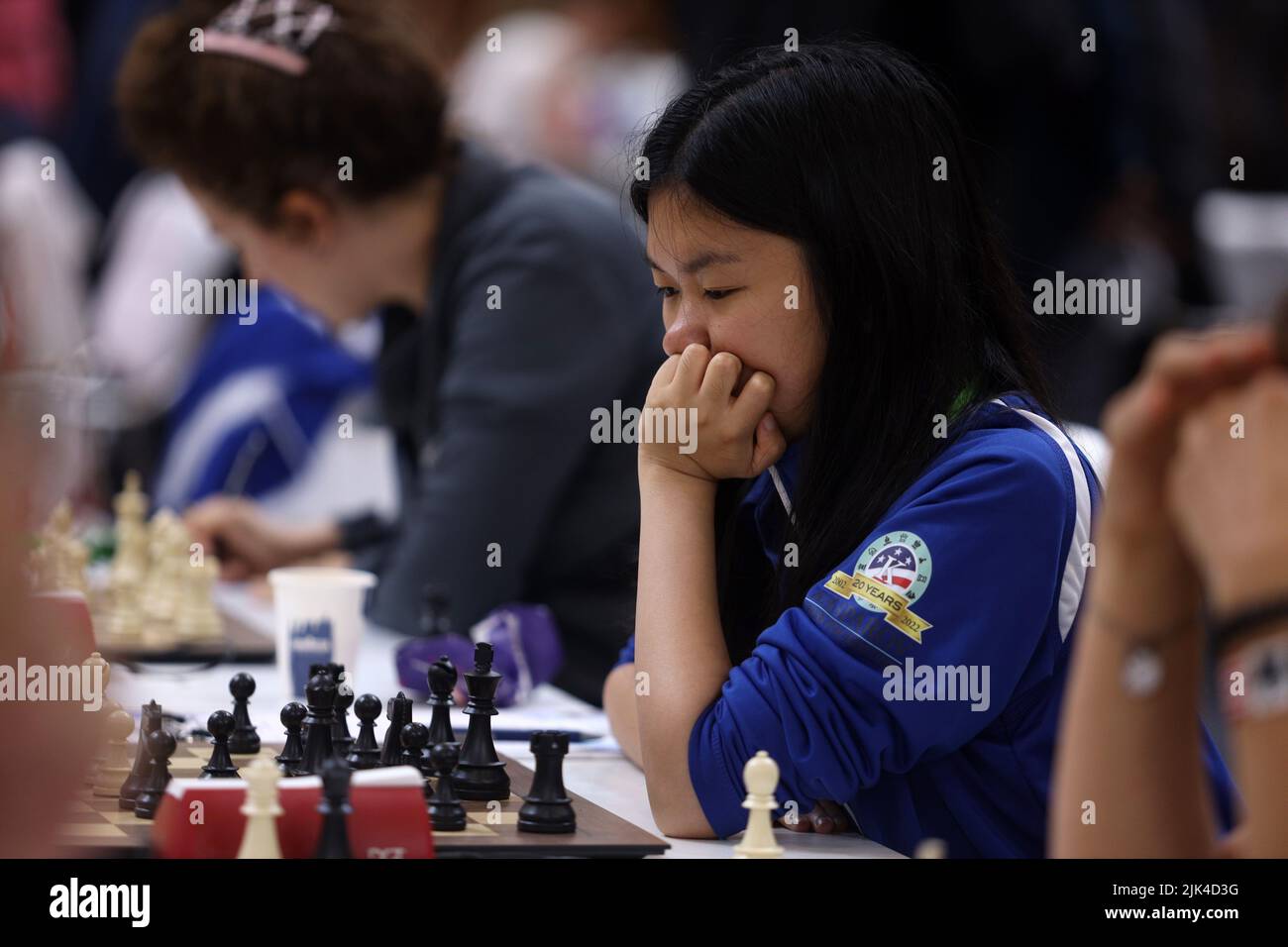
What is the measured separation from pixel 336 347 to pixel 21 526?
3.16m

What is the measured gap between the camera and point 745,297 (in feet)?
5.38

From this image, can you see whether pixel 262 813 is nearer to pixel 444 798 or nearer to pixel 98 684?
pixel 444 798

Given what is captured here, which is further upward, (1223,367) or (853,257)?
(853,257)

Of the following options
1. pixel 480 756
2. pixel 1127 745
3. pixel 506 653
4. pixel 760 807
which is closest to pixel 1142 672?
pixel 1127 745

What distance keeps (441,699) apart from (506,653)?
19.8 inches

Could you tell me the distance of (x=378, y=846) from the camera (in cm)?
126

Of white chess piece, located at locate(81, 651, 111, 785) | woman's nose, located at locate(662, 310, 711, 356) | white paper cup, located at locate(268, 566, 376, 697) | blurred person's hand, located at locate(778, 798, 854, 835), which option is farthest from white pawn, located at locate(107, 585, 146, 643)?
blurred person's hand, located at locate(778, 798, 854, 835)

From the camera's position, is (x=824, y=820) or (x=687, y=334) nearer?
(x=824, y=820)

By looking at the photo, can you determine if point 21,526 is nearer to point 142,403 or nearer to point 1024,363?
point 1024,363

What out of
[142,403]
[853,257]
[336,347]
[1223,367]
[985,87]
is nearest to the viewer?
[1223,367]

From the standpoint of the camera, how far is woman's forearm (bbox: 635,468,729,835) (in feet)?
4.95

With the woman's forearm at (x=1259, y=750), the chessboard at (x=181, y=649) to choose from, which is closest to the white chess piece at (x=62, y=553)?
the chessboard at (x=181, y=649)

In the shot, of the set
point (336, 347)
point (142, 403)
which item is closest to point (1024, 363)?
point (336, 347)

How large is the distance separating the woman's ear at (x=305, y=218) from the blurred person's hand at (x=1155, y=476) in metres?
2.01
